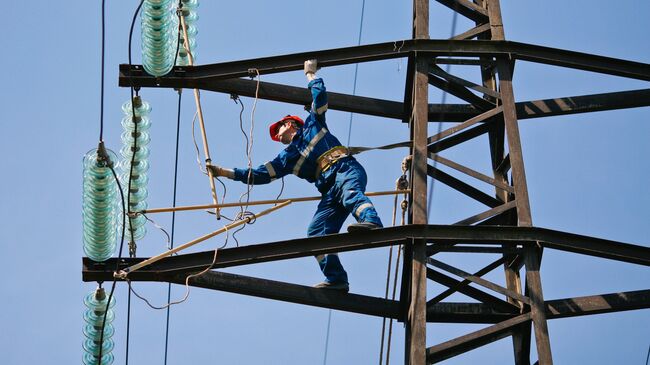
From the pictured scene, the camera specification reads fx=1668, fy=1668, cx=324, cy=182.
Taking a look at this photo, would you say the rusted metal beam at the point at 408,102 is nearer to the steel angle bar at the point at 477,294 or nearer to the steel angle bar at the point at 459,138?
the steel angle bar at the point at 459,138

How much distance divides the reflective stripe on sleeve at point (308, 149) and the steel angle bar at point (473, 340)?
302cm

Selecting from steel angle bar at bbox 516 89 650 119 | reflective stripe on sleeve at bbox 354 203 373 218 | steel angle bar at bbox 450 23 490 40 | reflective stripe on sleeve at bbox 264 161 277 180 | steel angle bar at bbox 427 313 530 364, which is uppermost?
steel angle bar at bbox 450 23 490 40

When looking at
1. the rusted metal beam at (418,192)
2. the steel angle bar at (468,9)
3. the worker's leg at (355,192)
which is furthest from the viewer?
the steel angle bar at (468,9)

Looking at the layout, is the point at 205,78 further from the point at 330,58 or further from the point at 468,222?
the point at 468,222

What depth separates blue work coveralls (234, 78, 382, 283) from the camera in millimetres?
16750

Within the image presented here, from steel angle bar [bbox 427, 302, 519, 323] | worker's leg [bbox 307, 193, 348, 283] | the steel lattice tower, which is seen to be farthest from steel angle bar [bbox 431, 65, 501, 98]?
steel angle bar [bbox 427, 302, 519, 323]

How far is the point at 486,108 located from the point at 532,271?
8.18ft

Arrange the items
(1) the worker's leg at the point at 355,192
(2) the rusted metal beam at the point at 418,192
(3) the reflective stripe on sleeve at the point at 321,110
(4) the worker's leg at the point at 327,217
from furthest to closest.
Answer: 1. (3) the reflective stripe on sleeve at the point at 321,110
2. (4) the worker's leg at the point at 327,217
3. (1) the worker's leg at the point at 355,192
4. (2) the rusted metal beam at the point at 418,192

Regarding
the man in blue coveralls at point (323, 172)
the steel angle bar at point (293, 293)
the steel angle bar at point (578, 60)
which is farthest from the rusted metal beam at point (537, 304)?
the steel angle bar at point (578, 60)

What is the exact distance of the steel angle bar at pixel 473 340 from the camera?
1541cm

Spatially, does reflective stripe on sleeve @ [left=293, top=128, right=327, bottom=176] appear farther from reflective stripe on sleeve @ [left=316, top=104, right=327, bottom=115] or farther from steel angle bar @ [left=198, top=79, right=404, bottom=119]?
steel angle bar @ [left=198, top=79, right=404, bottom=119]

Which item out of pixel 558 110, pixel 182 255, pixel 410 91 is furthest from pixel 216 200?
pixel 558 110

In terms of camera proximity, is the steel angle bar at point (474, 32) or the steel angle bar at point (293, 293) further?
the steel angle bar at point (474, 32)

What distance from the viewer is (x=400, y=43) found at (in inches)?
677
